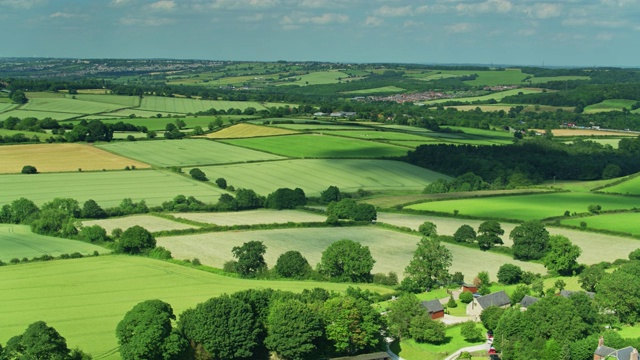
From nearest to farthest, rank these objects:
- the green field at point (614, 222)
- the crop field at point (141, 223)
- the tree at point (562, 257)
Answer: the tree at point (562, 257), the crop field at point (141, 223), the green field at point (614, 222)

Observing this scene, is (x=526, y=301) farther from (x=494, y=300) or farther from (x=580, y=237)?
(x=580, y=237)

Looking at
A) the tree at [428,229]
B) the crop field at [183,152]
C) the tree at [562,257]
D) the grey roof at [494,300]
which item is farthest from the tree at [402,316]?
the crop field at [183,152]

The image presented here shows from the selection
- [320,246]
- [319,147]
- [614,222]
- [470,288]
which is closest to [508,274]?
[470,288]

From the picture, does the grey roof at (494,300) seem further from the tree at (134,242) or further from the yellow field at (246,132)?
the yellow field at (246,132)

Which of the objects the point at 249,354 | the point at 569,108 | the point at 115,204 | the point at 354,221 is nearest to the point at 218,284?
the point at 249,354

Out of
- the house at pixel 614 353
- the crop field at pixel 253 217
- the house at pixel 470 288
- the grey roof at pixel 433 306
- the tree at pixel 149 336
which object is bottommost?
the crop field at pixel 253 217

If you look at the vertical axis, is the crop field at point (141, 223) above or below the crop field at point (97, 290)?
below

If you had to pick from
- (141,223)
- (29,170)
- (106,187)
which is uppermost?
(29,170)
